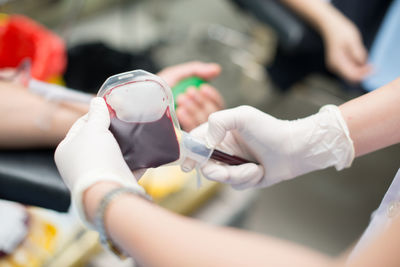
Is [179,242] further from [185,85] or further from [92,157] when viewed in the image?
[185,85]

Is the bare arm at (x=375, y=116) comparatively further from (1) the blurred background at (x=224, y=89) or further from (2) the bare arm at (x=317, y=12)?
(2) the bare arm at (x=317, y=12)

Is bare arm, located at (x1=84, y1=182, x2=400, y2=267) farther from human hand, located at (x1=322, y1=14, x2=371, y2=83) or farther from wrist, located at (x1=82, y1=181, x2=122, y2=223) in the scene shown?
human hand, located at (x1=322, y1=14, x2=371, y2=83)

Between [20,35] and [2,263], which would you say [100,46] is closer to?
[20,35]

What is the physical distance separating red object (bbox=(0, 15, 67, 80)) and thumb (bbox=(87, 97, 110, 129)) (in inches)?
26.7

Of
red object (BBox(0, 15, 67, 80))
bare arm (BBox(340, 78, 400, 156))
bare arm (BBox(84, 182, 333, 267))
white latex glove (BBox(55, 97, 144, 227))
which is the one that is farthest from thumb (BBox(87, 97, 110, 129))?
red object (BBox(0, 15, 67, 80))

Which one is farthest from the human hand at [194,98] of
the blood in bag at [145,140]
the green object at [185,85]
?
the blood in bag at [145,140]

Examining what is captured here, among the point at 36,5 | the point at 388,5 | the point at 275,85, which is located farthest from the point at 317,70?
the point at 36,5

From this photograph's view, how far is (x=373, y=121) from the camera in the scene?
2.09 feet

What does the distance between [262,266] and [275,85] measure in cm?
124

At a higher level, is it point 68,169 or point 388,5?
point 388,5

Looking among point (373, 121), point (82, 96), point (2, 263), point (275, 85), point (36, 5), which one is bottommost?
point (2, 263)

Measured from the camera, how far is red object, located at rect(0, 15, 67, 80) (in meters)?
1.14

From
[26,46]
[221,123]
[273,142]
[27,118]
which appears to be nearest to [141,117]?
[221,123]

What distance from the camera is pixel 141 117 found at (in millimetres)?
533
